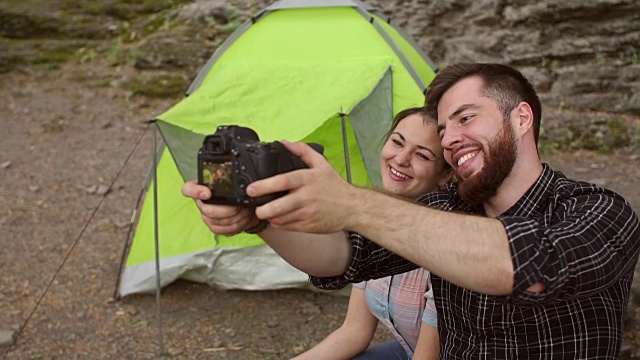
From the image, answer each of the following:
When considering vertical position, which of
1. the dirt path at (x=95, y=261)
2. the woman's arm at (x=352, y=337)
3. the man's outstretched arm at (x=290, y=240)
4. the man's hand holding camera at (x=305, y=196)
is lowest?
the dirt path at (x=95, y=261)

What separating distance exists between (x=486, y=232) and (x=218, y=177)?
1.68 feet

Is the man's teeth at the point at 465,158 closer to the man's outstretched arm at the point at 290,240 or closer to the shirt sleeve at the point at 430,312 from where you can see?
the man's outstretched arm at the point at 290,240

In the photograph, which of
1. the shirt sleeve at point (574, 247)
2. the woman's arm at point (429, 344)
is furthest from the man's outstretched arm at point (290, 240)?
the woman's arm at point (429, 344)

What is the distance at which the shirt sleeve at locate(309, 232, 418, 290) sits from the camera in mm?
1707

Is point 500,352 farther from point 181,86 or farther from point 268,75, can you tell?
point 181,86

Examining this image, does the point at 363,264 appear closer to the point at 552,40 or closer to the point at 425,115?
the point at 425,115

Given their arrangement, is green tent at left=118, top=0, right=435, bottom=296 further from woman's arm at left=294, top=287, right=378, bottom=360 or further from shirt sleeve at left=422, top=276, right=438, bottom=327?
shirt sleeve at left=422, top=276, right=438, bottom=327

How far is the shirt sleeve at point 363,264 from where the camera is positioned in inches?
67.2

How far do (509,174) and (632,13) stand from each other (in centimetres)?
642

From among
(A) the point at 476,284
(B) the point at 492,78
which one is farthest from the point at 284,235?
(B) the point at 492,78

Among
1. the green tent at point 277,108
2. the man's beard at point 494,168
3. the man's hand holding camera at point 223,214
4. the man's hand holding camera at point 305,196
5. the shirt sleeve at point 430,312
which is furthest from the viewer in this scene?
the green tent at point 277,108

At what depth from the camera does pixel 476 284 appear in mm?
1204

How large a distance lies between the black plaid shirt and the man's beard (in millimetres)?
86

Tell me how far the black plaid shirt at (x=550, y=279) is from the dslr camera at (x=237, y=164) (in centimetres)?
45
